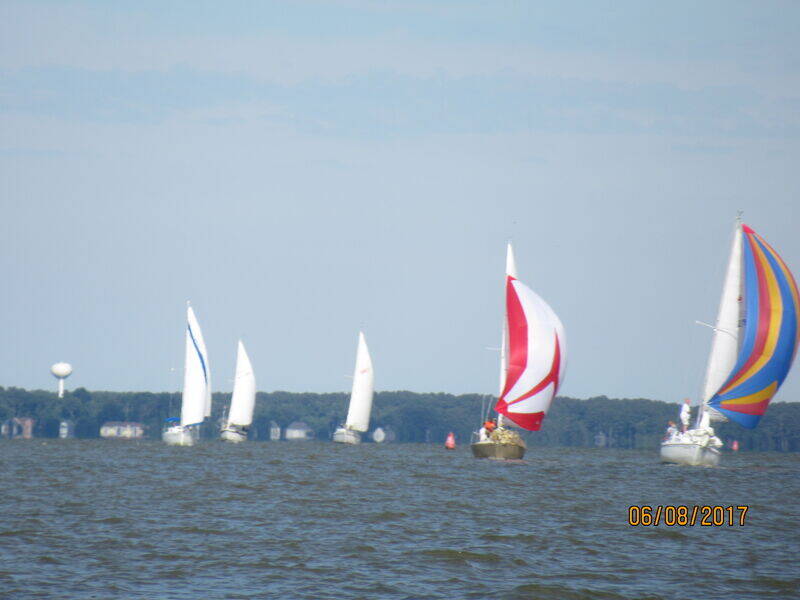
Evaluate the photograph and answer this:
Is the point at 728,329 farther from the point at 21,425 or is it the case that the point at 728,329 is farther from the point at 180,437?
the point at 21,425

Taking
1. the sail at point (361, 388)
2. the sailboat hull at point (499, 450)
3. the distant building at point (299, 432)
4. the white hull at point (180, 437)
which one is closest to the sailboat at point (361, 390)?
the sail at point (361, 388)

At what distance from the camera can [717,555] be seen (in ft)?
68.3

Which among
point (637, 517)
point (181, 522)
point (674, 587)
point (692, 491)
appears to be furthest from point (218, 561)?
point (692, 491)

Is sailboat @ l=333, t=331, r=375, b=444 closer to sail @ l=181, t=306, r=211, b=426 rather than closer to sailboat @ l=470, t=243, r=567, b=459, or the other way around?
sail @ l=181, t=306, r=211, b=426

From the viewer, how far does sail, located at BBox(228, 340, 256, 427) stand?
8612 cm

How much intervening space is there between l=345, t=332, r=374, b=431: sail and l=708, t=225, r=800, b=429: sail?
48.5 metres

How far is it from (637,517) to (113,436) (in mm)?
132668

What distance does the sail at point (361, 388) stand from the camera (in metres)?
91.5

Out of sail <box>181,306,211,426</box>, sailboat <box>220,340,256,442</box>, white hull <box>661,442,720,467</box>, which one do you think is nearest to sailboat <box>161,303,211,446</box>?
sail <box>181,306,211,426</box>

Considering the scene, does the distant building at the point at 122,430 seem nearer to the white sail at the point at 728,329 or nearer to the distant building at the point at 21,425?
the distant building at the point at 21,425

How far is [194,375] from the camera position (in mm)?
72250
